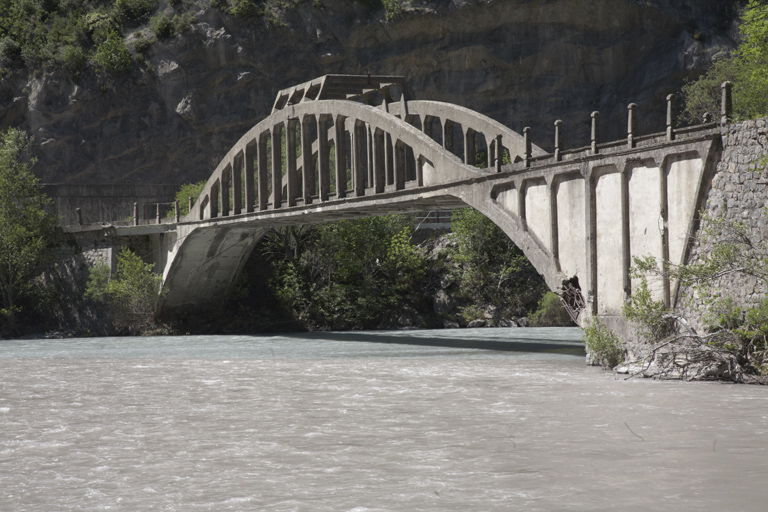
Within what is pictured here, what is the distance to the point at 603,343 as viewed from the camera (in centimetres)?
1884

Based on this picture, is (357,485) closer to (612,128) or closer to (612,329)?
(612,329)

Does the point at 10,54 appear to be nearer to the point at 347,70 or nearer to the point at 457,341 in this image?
the point at 347,70

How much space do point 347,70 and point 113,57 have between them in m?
15.1

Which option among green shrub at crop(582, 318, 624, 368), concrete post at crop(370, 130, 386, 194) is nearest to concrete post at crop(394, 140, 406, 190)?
concrete post at crop(370, 130, 386, 194)

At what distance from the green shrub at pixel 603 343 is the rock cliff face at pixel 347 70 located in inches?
1520

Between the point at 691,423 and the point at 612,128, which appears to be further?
the point at 612,128

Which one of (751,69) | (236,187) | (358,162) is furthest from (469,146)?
(751,69)

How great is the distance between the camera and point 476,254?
41594 millimetres

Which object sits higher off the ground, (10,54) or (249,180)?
(10,54)

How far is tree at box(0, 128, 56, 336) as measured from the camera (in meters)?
39.0

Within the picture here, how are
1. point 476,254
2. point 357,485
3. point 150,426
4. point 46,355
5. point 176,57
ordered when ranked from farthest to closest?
point 176,57 < point 476,254 < point 46,355 < point 150,426 < point 357,485

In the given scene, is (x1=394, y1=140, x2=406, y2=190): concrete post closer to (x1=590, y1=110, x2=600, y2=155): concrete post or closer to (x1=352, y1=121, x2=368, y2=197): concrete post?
(x1=352, y1=121, x2=368, y2=197): concrete post

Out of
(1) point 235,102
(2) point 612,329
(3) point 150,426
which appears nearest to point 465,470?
(3) point 150,426

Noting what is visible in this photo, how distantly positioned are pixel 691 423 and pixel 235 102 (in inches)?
1875
